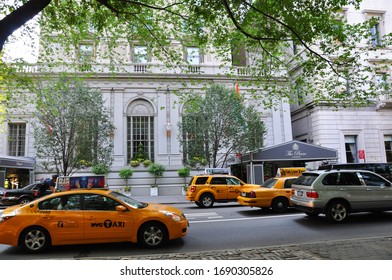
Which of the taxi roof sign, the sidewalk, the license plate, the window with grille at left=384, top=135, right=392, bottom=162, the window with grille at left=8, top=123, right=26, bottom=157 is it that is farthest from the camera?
the window with grille at left=384, top=135, right=392, bottom=162

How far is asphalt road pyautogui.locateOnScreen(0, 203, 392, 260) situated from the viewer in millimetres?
6488

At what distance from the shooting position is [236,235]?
25.8 ft

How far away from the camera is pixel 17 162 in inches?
825

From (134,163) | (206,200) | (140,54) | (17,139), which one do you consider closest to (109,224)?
(206,200)

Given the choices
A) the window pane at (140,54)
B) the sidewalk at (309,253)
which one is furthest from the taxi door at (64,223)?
the window pane at (140,54)

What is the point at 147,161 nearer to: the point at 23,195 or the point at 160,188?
the point at 160,188

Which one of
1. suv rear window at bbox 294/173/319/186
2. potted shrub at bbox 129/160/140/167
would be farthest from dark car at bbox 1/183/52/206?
suv rear window at bbox 294/173/319/186

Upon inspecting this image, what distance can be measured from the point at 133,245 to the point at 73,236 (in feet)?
4.70

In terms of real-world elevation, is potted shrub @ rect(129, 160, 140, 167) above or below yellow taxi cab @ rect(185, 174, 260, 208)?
above

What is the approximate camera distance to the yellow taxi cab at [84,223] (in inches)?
258

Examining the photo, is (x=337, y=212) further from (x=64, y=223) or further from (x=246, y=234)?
(x=64, y=223)

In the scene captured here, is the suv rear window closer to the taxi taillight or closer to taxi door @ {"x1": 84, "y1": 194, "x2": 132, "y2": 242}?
the taxi taillight

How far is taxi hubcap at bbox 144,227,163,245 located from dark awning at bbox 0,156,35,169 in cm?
1749

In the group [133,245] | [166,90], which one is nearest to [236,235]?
[133,245]
